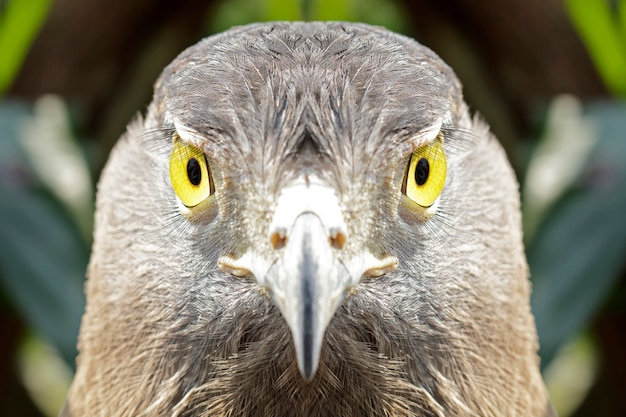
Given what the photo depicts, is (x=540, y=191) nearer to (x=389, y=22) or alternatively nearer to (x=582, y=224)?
(x=582, y=224)

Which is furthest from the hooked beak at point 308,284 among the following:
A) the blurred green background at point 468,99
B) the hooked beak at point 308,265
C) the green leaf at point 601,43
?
the green leaf at point 601,43

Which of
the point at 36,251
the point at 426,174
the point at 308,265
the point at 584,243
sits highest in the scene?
the point at 36,251

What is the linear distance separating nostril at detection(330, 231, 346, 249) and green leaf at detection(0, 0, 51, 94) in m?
3.83

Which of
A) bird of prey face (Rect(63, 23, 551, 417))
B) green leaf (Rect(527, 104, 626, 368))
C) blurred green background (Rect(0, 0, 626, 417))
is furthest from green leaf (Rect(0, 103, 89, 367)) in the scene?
green leaf (Rect(527, 104, 626, 368))

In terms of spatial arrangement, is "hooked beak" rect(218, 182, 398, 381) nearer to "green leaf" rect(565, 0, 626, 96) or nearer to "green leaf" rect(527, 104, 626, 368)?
"green leaf" rect(527, 104, 626, 368)

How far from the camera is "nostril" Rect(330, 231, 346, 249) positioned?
1.62 metres

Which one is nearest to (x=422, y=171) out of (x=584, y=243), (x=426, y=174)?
(x=426, y=174)

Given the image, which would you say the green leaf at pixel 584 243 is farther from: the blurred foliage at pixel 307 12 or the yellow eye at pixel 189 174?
the yellow eye at pixel 189 174

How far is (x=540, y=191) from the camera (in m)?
4.68

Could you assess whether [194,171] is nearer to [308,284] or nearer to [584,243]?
[308,284]

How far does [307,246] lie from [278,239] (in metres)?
0.07

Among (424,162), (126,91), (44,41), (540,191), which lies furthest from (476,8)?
(424,162)

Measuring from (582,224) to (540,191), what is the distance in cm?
28

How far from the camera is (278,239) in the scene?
1.62 m
